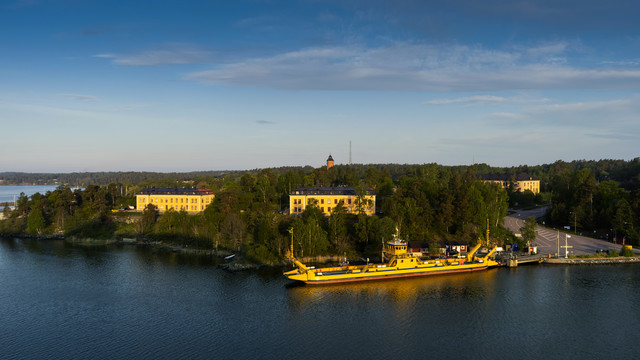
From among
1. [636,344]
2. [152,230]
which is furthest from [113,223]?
[636,344]

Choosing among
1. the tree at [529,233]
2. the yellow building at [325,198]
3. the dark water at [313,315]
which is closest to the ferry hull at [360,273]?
the dark water at [313,315]

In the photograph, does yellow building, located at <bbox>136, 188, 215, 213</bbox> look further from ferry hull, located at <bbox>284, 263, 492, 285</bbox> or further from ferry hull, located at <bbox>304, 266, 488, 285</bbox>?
ferry hull, located at <bbox>304, 266, 488, 285</bbox>

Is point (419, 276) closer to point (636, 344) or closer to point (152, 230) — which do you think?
point (636, 344)

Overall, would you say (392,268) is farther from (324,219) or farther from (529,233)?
(529,233)

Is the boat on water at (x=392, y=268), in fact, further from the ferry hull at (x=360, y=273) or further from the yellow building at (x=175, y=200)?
the yellow building at (x=175, y=200)

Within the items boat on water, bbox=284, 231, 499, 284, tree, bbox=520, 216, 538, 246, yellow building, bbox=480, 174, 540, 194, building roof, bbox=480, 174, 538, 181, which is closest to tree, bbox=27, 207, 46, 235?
boat on water, bbox=284, 231, 499, 284
